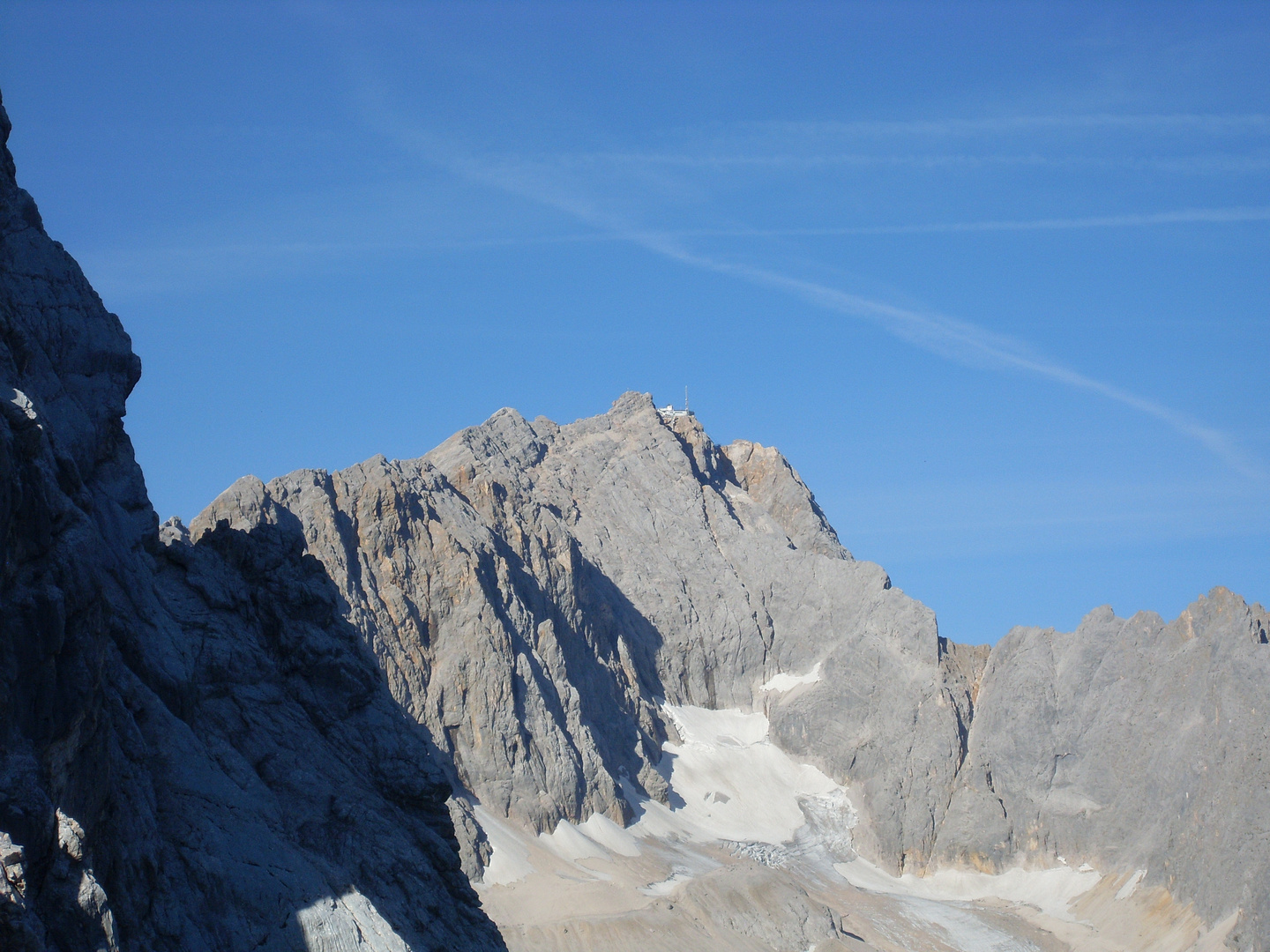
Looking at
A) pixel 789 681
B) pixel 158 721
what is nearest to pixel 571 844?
pixel 789 681

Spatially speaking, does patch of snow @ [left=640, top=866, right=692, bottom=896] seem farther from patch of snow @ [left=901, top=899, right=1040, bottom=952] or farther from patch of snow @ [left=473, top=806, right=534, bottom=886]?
patch of snow @ [left=901, top=899, right=1040, bottom=952]

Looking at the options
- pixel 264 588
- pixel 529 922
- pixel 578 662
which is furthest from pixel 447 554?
pixel 264 588

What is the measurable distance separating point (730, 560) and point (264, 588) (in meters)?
136

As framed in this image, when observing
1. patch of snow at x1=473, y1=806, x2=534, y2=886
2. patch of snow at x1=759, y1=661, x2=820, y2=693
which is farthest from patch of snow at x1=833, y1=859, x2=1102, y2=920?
patch of snow at x1=473, y1=806, x2=534, y2=886

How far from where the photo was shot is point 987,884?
144m

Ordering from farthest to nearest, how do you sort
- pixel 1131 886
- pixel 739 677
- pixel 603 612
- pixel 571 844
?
1. pixel 739 677
2. pixel 603 612
3. pixel 1131 886
4. pixel 571 844

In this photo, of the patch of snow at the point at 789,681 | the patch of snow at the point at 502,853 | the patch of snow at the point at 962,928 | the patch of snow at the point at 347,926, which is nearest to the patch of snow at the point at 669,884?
the patch of snow at the point at 502,853

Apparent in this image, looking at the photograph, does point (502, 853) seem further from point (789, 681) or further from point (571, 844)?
point (789, 681)

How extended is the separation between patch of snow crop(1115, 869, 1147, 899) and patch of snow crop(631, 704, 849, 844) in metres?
30.8

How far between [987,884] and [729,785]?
2709 cm

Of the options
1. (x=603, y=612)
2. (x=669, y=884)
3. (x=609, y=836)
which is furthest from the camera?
(x=603, y=612)

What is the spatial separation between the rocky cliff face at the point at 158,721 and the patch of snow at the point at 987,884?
332 ft

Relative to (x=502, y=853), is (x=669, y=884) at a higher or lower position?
lower

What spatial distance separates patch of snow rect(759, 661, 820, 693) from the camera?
169 metres
